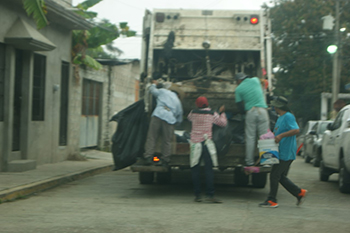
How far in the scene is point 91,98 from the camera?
1914 centimetres

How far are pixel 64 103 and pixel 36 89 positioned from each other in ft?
6.67

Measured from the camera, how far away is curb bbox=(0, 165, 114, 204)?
8.63 m

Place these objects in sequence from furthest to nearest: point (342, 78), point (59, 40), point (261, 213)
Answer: point (342, 78), point (59, 40), point (261, 213)

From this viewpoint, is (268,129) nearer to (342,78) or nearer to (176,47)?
(176,47)

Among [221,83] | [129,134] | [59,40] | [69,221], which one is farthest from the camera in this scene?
[59,40]

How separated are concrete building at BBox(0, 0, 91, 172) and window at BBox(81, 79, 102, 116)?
1497 mm

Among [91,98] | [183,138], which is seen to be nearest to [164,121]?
[183,138]

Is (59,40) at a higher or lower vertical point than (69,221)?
higher

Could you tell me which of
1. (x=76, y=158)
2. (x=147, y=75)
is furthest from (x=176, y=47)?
(x=76, y=158)

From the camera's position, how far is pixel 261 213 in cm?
745

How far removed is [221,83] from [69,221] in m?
4.58

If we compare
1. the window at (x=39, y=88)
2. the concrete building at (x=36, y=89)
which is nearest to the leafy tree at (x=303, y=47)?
the concrete building at (x=36, y=89)

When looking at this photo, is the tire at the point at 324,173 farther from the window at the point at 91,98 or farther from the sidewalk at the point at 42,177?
the window at the point at 91,98

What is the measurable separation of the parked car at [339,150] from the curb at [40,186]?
5.49m
